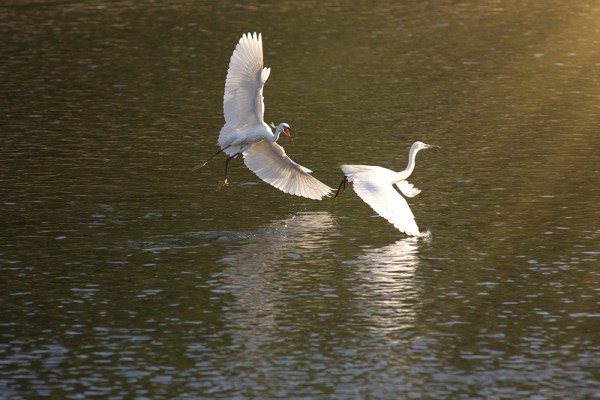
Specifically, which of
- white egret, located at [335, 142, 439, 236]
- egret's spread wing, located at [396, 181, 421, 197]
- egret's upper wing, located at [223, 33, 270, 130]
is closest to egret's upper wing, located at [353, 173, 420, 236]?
white egret, located at [335, 142, 439, 236]

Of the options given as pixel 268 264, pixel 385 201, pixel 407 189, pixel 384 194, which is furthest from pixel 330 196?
pixel 268 264

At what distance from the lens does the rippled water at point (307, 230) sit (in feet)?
46.9

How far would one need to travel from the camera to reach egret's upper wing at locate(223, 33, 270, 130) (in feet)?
66.8

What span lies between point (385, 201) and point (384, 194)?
0.19 meters

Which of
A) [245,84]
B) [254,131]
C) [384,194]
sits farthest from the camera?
[254,131]

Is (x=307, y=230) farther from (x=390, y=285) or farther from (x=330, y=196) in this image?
(x=390, y=285)

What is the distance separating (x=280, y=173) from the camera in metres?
21.3

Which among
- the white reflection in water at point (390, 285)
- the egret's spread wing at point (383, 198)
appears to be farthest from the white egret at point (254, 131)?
the white reflection in water at point (390, 285)

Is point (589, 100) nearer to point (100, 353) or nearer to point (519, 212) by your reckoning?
point (519, 212)

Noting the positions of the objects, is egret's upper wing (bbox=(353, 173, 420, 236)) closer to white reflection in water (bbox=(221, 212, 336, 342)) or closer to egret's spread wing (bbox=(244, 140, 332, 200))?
white reflection in water (bbox=(221, 212, 336, 342))

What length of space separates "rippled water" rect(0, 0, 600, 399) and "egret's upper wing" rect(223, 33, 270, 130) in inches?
63.7

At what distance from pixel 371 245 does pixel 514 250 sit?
210 centimetres

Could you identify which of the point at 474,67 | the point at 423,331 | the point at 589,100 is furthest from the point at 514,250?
the point at 474,67

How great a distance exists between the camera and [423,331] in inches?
603
